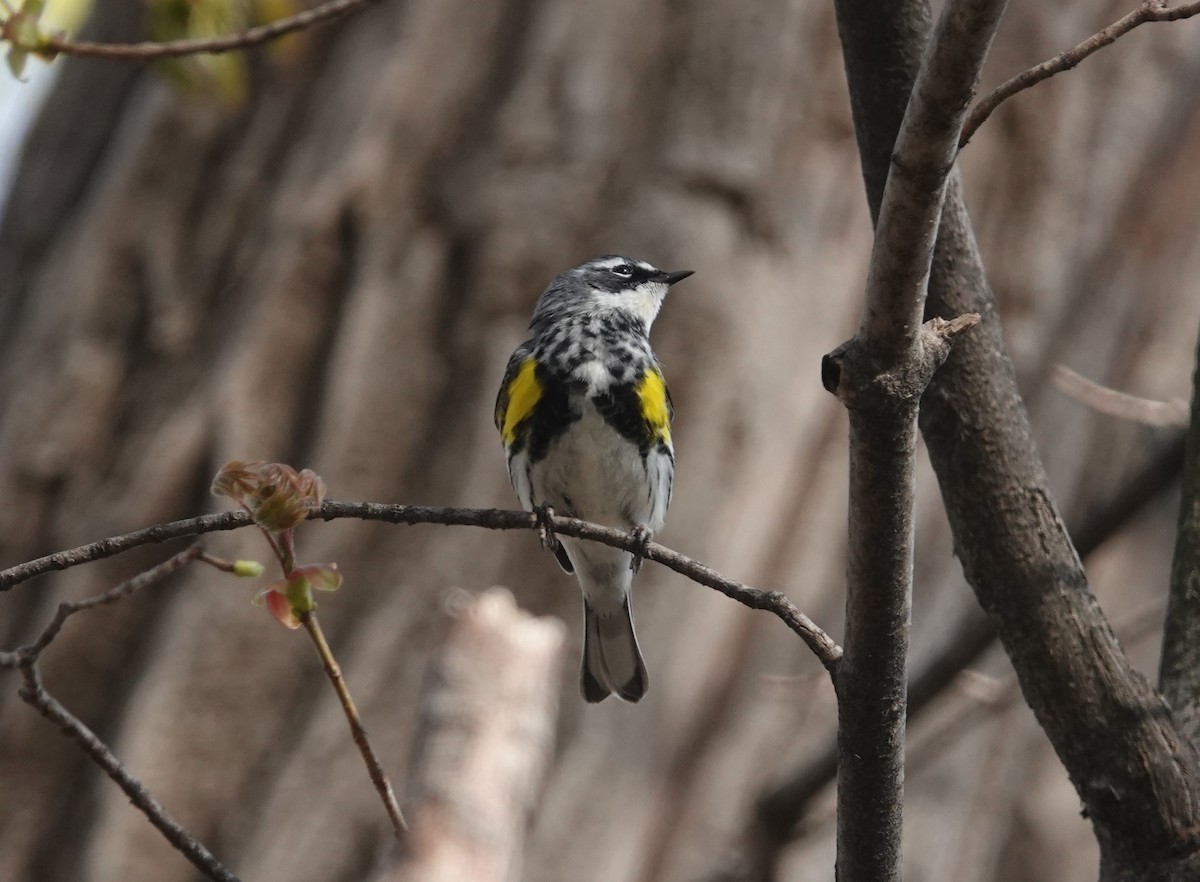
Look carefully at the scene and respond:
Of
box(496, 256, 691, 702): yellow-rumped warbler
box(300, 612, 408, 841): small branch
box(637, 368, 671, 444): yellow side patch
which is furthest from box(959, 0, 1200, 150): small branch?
box(637, 368, 671, 444): yellow side patch

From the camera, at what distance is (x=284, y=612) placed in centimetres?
190

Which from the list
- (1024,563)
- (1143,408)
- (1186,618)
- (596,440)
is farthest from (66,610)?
(1143,408)

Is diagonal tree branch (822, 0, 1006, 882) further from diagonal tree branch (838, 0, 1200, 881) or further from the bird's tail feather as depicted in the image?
the bird's tail feather

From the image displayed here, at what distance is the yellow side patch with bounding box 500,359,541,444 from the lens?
3699 millimetres

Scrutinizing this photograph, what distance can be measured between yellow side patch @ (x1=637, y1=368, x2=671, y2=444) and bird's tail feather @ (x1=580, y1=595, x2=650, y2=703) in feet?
2.00

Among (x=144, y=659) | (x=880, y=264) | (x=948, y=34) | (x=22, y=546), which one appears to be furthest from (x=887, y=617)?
(x=22, y=546)

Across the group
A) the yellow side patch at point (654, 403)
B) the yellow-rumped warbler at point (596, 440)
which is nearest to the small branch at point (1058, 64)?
the yellow-rumped warbler at point (596, 440)

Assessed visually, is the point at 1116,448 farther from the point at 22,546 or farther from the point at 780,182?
the point at 22,546

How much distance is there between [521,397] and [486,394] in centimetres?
167

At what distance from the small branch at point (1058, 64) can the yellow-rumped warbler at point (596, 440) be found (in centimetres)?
181

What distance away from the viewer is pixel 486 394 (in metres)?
5.39

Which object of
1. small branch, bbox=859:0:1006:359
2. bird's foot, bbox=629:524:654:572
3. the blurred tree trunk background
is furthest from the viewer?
the blurred tree trunk background

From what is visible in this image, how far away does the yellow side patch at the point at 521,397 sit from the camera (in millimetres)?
3699

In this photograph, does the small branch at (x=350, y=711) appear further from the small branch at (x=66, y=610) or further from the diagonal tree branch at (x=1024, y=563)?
the diagonal tree branch at (x=1024, y=563)
